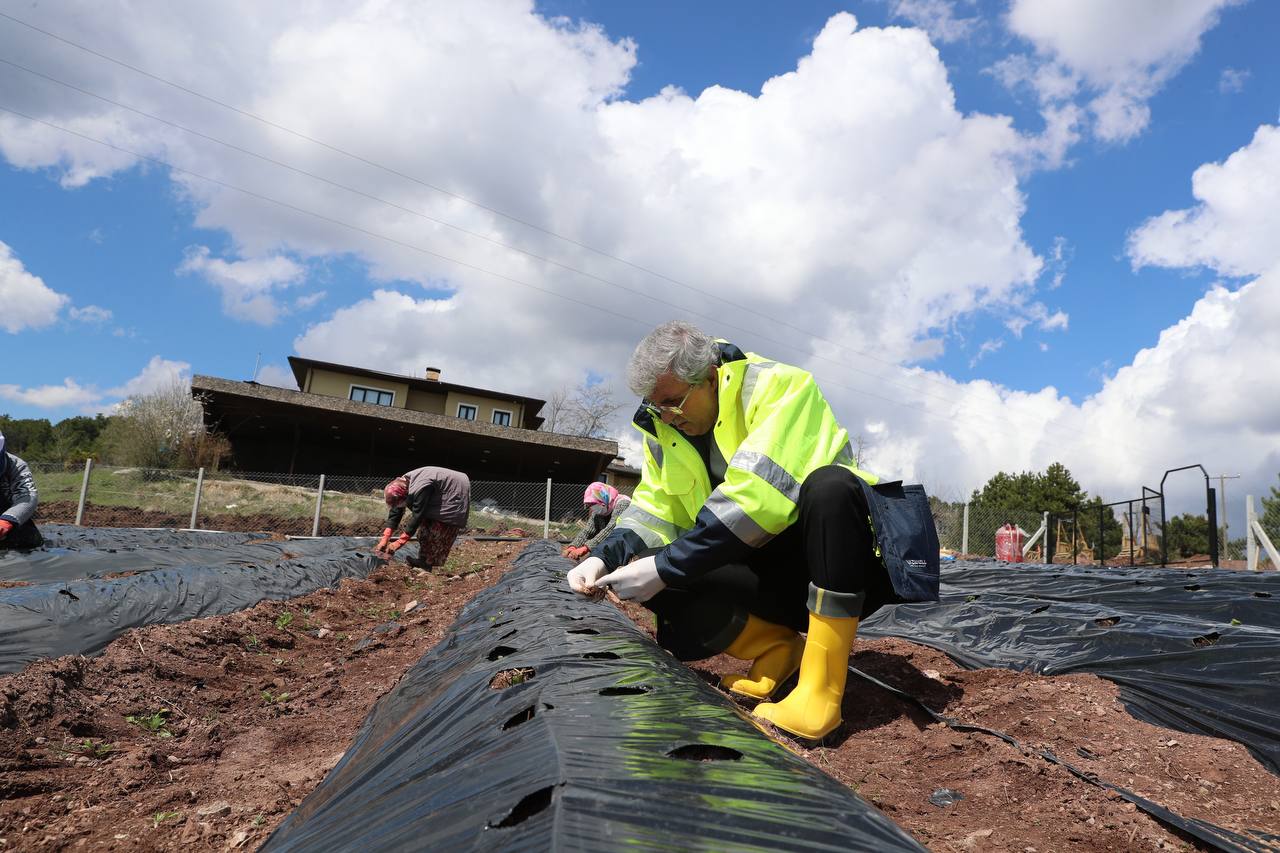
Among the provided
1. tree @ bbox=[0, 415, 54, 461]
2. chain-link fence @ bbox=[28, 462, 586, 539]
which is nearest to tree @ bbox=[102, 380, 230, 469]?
chain-link fence @ bbox=[28, 462, 586, 539]

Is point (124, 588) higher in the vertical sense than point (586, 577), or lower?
lower

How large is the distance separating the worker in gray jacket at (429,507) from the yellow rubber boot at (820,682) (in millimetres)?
5226

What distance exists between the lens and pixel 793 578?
86.4 inches

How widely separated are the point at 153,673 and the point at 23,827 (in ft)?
4.63

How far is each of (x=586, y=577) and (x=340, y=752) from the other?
0.87 meters

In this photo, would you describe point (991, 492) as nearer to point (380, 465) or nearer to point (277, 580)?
point (380, 465)

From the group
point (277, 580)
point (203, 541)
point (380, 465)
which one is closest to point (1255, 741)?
point (277, 580)

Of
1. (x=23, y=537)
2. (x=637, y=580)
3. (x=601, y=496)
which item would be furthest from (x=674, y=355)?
(x=601, y=496)

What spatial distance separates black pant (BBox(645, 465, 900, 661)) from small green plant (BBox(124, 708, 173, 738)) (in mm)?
1659

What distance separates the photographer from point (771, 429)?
6.06 ft

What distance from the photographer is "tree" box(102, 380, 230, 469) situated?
19172 millimetres

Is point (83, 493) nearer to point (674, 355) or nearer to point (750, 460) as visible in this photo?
point (674, 355)

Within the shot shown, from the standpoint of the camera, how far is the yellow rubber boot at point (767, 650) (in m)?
2.30

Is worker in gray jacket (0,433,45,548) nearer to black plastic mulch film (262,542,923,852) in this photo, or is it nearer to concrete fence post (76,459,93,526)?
black plastic mulch film (262,542,923,852)
